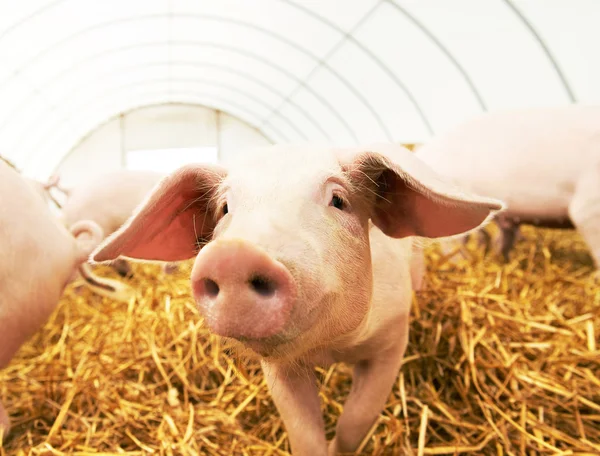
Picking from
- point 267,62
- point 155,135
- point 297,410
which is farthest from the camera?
point 155,135

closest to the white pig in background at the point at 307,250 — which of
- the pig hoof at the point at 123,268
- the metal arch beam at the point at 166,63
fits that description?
the pig hoof at the point at 123,268

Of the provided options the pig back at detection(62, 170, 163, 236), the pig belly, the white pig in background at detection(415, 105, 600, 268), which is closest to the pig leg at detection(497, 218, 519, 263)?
the white pig in background at detection(415, 105, 600, 268)

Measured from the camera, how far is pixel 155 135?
41.4 ft

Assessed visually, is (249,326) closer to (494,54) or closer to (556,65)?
(556,65)

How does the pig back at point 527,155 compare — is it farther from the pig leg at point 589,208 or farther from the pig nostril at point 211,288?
the pig nostril at point 211,288

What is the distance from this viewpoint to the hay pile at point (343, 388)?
4.28 ft

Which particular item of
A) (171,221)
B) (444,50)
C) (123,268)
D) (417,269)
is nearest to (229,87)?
(444,50)

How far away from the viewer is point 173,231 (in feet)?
3.84

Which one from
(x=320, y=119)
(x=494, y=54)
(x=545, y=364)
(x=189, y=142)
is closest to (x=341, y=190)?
(x=545, y=364)

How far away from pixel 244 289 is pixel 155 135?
12668 mm

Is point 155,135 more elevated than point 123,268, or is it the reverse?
point 155,135

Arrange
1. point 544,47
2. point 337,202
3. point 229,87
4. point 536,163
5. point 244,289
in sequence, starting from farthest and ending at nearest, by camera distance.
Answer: point 229,87 < point 544,47 < point 536,163 < point 337,202 < point 244,289

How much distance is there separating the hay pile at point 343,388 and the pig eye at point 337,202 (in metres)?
0.51

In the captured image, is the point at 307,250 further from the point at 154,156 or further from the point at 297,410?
the point at 154,156
